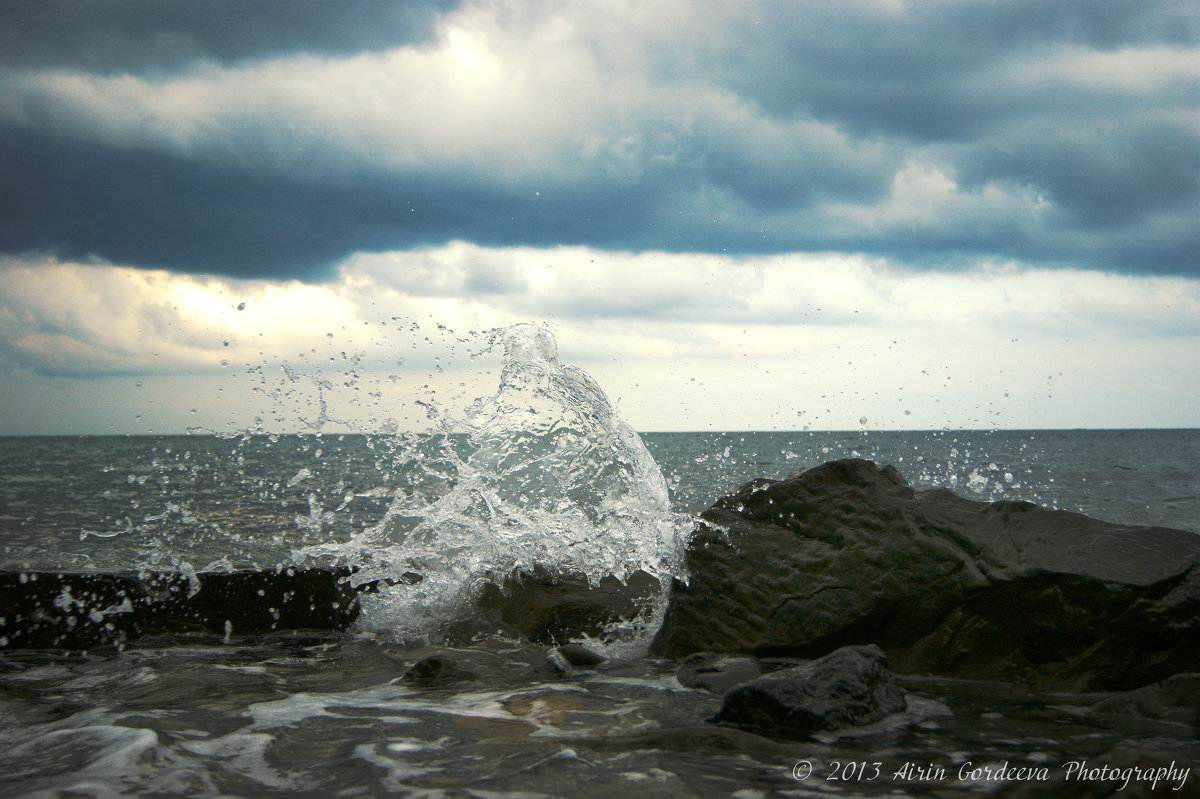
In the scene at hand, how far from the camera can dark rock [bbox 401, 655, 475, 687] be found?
421 centimetres

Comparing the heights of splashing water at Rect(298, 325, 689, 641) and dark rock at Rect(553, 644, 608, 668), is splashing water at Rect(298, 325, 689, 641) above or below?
above

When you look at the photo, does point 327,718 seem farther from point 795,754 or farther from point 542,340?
point 542,340

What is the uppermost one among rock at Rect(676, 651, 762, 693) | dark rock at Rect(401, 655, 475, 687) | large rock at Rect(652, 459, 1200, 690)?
large rock at Rect(652, 459, 1200, 690)

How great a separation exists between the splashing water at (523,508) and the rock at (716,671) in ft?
4.08

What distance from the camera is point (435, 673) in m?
4.28

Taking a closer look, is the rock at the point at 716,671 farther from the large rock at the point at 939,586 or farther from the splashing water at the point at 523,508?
the splashing water at the point at 523,508

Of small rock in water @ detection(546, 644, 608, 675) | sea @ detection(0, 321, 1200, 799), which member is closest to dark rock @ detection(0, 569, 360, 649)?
sea @ detection(0, 321, 1200, 799)

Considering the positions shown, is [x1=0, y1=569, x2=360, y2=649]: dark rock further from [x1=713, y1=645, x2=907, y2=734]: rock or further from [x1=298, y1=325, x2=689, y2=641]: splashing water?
[x1=713, y1=645, x2=907, y2=734]: rock

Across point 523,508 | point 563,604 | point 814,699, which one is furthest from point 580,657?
point 523,508

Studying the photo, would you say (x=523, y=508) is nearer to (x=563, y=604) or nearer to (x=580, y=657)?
(x=563, y=604)

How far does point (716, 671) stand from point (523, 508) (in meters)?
3.00

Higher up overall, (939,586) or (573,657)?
(939,586)

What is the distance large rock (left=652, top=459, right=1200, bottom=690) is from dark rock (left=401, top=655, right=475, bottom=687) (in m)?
1.24

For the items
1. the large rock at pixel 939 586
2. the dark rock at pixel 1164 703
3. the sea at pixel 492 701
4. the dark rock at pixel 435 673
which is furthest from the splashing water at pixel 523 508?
the dark rock at pixel 1164 703
